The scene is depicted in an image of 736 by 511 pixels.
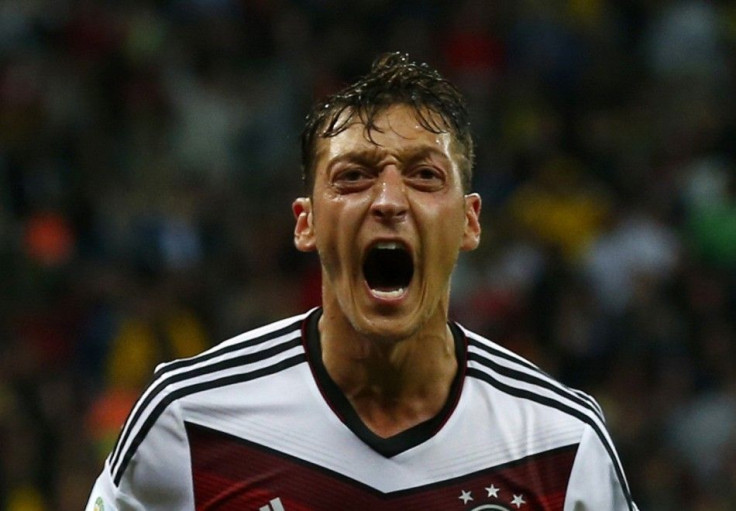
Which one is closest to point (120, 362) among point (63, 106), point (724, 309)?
point (63, 106)

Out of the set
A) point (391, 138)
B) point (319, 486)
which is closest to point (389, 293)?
point (391, 138)

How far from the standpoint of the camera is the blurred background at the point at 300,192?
8.40 m

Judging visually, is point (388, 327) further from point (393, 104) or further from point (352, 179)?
point (393, 104)

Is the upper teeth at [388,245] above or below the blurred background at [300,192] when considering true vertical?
below

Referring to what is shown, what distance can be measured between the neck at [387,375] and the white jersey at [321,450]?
0.03m

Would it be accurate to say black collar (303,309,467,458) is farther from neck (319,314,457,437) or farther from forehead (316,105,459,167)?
forehead (316,105,459,167)

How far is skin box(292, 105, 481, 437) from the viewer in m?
3.42

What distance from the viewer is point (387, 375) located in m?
3.56

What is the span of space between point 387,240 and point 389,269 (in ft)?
0.87

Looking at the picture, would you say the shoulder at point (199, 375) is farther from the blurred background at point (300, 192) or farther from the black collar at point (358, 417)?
the blurred background at point (300, 192)

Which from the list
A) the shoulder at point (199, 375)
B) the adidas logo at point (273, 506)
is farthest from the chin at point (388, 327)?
the adidas logo at point (273, 506)

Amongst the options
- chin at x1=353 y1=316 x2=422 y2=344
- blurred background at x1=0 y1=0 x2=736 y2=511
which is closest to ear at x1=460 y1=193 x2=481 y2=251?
chin at x1=353 y1=316 x2=422 y2=344

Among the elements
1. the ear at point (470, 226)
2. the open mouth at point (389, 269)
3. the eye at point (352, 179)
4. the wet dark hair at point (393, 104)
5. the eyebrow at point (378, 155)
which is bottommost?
the open mouth at point (389, 269)

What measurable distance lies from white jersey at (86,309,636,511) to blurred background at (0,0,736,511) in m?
3.82
